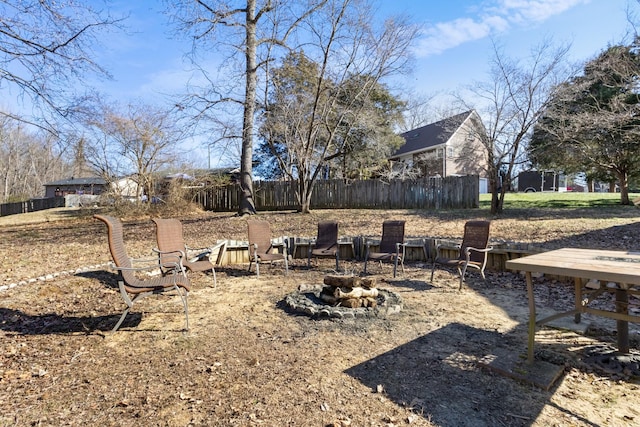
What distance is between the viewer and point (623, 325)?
110 inches

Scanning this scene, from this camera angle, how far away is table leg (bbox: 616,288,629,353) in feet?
9.12

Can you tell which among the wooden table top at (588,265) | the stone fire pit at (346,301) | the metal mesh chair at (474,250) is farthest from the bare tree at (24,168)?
the wooden table top at (588,265)

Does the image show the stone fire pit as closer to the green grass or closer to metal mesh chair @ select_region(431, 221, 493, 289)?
metal mesh chair @ select_region(431, 221, 493, 289)

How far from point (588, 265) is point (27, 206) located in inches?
1170

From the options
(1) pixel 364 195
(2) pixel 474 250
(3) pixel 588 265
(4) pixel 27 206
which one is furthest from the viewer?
(4) pixel 27 206

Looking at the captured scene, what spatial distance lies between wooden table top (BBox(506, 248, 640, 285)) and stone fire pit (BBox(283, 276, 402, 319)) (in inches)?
61.9

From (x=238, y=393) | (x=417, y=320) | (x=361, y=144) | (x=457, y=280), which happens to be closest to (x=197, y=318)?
(x=238, y=393)

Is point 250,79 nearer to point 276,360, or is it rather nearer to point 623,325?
point 276,360

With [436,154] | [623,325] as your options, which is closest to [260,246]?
[623,325]

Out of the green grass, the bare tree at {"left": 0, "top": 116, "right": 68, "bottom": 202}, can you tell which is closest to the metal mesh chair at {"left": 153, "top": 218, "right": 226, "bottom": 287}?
the green grass

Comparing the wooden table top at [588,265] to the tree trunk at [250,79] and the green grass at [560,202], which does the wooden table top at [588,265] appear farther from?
the green grass at [560,202]

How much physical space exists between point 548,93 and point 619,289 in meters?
8.43

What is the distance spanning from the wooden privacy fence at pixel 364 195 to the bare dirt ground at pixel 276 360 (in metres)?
7.76

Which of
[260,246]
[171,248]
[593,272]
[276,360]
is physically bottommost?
[276,360]
